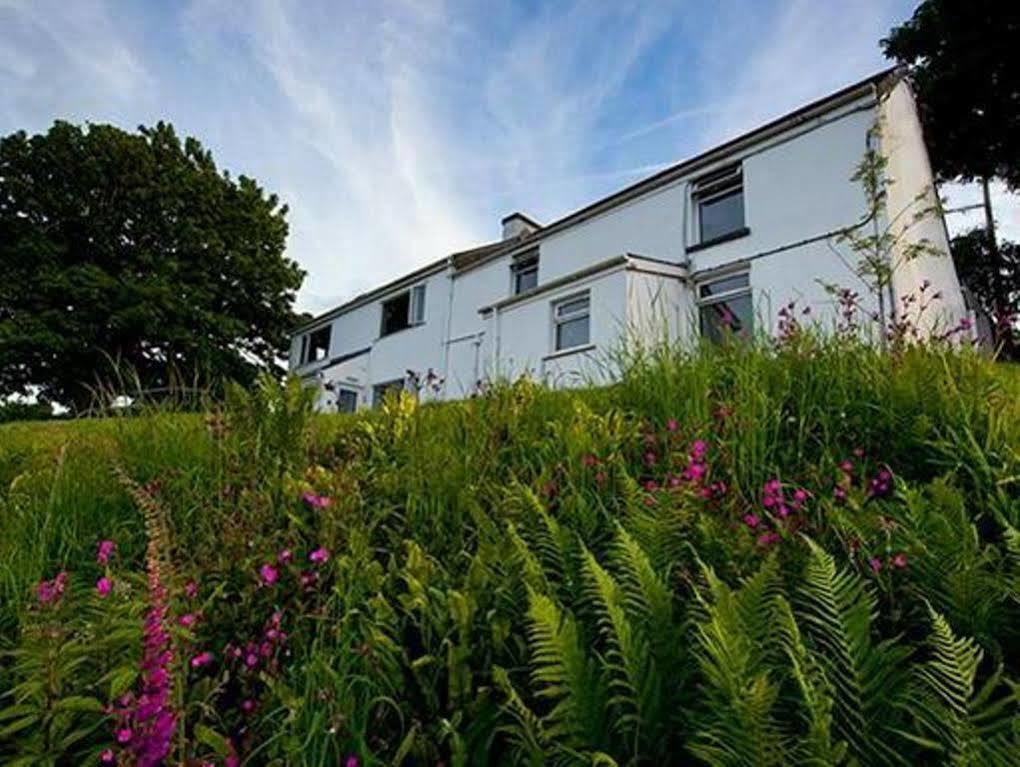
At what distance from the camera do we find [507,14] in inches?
260

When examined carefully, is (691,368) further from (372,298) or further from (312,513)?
(372,298)

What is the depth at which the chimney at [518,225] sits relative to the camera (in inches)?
796

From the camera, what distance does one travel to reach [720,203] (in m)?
12.9

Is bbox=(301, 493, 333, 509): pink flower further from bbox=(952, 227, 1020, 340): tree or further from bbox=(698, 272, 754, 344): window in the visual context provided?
bbox=(952, 227, 1020, 340): tree

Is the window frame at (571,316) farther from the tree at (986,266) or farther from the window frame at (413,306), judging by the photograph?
the tree at (986,266)

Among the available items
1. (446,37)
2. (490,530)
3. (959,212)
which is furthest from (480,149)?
(959,212)

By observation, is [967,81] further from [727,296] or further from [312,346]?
[312,346]

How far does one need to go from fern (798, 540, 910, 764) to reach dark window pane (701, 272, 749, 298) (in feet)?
37.8

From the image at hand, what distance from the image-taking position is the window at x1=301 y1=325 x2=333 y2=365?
976 inches

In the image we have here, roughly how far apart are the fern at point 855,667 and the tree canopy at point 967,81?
66.9 ft

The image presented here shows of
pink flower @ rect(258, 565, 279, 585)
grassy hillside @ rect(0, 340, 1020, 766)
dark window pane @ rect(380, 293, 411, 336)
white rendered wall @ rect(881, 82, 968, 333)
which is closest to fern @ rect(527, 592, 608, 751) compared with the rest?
grassy hillside @ rect(0, 340, 1020, 766)

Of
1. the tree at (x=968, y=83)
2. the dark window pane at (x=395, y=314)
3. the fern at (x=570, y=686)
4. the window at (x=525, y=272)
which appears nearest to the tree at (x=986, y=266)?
the tree at (x=968, y=83)

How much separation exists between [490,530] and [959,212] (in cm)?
2276

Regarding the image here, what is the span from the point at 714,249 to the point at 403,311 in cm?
1174
